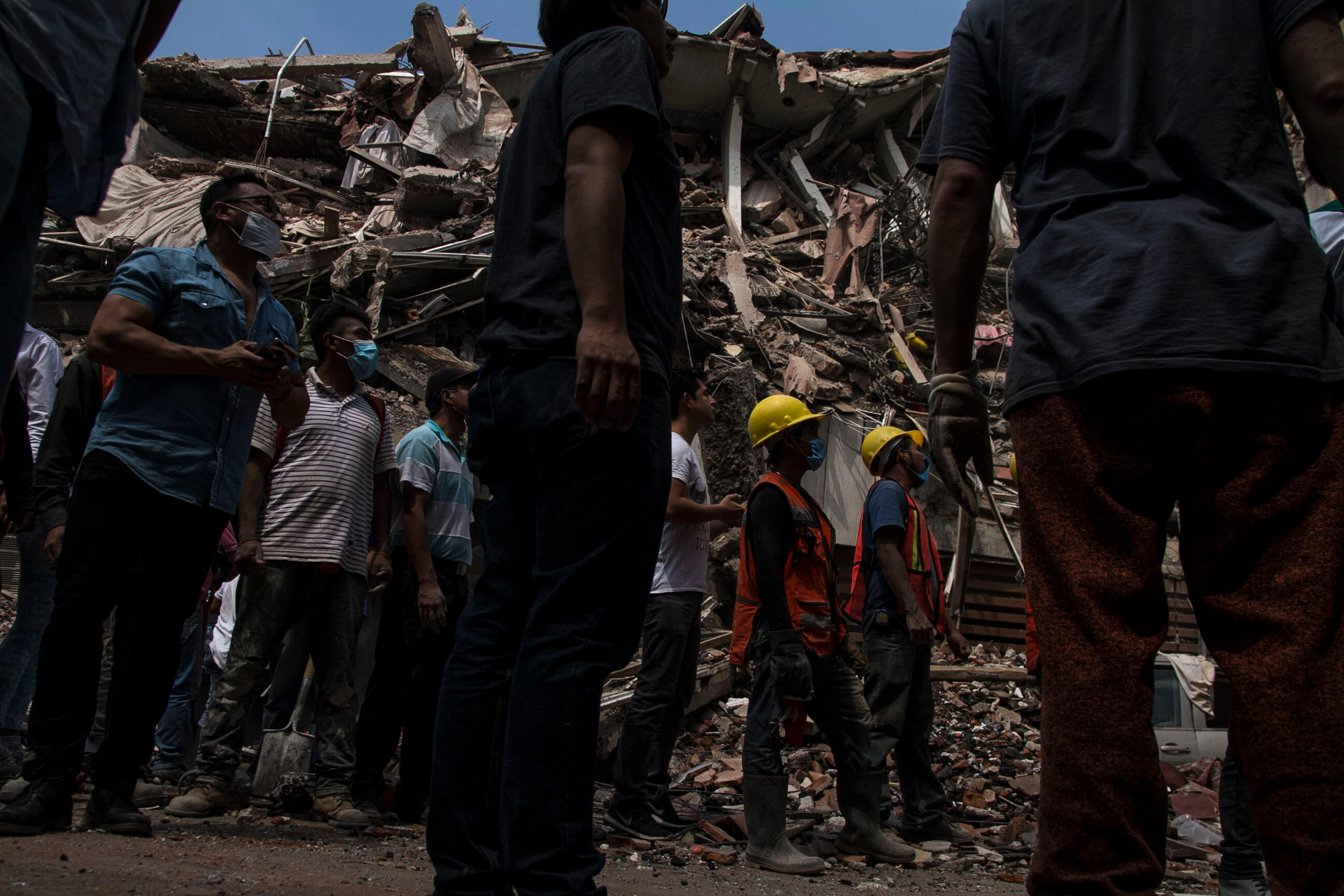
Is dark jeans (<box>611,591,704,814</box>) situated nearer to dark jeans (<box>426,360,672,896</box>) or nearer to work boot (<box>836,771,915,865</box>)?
work boot (<box>836,771,915,865</box>)

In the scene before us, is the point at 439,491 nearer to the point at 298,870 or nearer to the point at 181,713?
the point at 181,713

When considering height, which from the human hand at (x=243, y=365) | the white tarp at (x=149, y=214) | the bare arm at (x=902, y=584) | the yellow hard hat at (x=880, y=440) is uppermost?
the white tarp at (x=149, y=214)

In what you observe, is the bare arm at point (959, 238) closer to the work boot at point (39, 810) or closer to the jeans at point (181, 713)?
the work boot at point (39, 810)

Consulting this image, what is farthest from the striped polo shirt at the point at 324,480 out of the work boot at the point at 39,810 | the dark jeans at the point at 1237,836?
the dark jeans at the point at 1237,836

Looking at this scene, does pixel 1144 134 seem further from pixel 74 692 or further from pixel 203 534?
pixel 74 692

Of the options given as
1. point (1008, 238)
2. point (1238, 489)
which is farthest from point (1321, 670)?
point (1008, 238)

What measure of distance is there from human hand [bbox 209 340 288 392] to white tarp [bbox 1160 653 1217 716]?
7.69m

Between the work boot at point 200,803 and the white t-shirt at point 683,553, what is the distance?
213cm

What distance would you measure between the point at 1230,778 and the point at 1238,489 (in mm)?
2389

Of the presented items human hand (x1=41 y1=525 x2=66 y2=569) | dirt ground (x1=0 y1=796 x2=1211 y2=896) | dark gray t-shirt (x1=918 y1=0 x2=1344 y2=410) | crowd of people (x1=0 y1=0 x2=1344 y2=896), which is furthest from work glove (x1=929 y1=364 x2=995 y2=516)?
human hand (x1=41 y1=525 x2=66 y2=569)

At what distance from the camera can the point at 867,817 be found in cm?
412

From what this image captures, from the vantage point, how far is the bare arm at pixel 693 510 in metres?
4.64

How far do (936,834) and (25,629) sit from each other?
443 centimetres

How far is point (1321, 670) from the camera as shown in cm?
131
